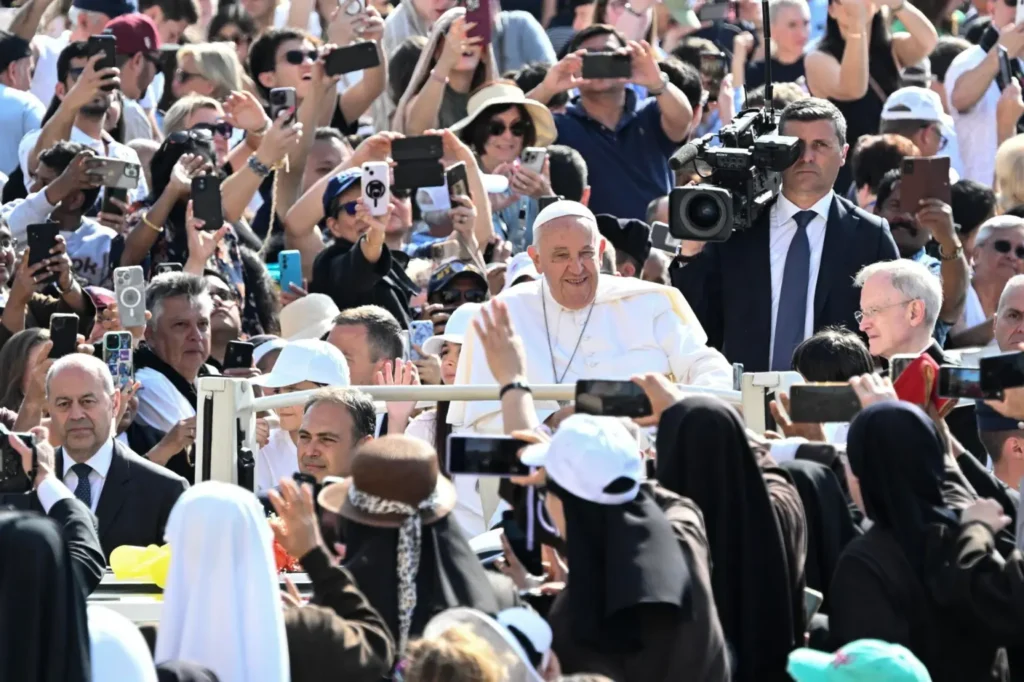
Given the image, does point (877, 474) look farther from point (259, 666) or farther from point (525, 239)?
point (525, 239)

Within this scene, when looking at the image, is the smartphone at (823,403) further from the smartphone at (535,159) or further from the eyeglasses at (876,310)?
the smartphone at (535,159)

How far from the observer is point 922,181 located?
9664mm

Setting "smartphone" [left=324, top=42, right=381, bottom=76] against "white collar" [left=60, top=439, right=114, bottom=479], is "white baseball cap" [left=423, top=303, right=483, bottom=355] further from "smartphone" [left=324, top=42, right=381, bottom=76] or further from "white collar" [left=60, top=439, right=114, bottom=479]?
"smartphone" [left=324, top=42, right=381, bottom=76]

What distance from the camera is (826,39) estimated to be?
1246 cm

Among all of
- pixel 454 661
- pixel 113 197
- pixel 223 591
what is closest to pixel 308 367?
pixel 113 197

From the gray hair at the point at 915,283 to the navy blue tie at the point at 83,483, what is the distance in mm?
2828

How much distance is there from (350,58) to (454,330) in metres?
2.63

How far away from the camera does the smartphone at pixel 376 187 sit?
31.7 feet

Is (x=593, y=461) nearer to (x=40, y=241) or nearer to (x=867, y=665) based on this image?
(x=867, y=665)

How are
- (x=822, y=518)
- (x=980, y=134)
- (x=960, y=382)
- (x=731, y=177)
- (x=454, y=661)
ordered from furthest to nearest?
(x=980, y=134)
(x=731, y=177)
(x=822, y=518)
(x=960, y=382)
(x=454, y=661)

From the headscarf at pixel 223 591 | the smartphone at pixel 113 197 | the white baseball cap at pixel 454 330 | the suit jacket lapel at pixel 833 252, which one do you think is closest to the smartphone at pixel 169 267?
the smartphone at pixel 113 197

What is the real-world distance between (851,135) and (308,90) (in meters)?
3.21

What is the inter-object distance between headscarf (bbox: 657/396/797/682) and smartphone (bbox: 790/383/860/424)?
1.41ft

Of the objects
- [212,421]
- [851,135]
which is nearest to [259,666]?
[212,421]
